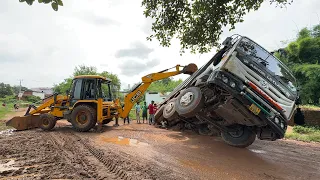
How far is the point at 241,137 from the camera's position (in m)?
6.78

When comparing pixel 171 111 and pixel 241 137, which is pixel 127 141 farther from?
pixel 241 137

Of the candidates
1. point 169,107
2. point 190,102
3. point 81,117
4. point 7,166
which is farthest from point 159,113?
point 7,166

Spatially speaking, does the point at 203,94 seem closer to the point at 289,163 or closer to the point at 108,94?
the point at 289,163

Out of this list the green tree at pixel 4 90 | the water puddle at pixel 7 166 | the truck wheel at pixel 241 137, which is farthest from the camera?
the green tree at pixel 4 90

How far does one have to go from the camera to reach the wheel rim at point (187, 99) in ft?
20.9

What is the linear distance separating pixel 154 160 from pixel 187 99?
6.09ft

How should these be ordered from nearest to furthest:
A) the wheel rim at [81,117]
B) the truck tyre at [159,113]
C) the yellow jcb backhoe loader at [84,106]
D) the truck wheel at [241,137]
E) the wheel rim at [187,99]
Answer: the wheel rim at [187,99] < the truck wheel at [241,137] < the truck tyre at [159,113] < the yellow jcb backhoe loader at [84,106] < the wheel rim at [81,117]

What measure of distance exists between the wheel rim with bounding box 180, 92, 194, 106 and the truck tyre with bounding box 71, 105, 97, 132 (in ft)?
15.9

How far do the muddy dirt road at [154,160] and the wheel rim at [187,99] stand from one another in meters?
1.26

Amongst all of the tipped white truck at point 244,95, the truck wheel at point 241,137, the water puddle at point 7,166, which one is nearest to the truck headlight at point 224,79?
the tipped white truck at point 244,95

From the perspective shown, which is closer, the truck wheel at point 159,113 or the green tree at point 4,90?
the truck wheel at point 159,113

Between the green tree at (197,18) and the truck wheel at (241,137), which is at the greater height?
the green tree at (197,18)

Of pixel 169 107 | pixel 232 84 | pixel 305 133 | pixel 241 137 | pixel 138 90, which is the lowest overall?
pixel 305 133

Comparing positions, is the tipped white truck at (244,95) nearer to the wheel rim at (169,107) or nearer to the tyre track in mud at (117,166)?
the wheel rim at (169,107)
